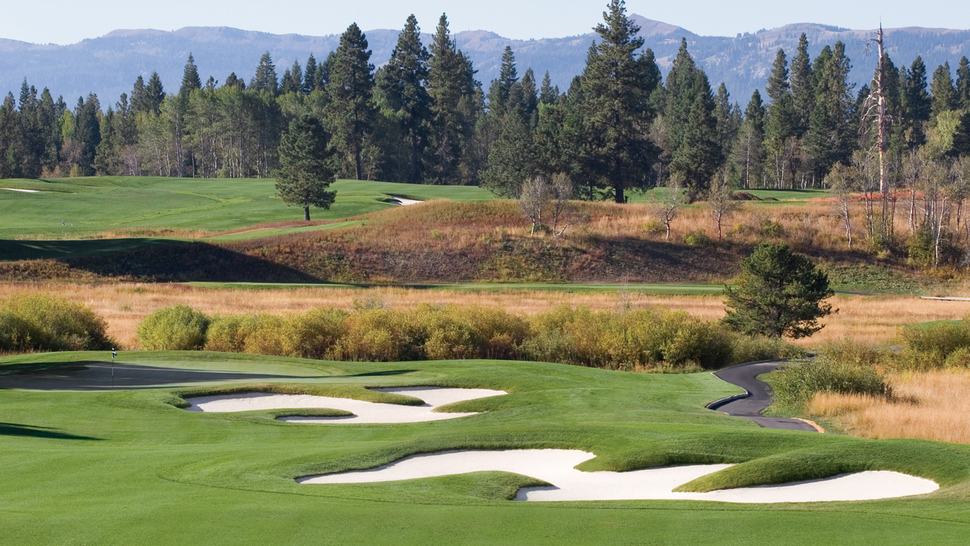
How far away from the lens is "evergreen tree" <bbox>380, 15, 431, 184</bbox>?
129875 mm

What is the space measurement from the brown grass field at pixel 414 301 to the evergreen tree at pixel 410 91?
75.8 metres

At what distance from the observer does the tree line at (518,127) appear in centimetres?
8631

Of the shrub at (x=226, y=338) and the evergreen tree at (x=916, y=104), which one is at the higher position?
the evergreen tree at (x=916, y=104)

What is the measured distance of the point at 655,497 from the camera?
39.5 feet

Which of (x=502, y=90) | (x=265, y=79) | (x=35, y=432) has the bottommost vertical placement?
(x=35, y=432)

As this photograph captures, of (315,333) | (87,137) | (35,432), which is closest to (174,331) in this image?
(315,333)

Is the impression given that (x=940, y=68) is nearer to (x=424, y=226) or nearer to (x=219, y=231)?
(x=424, y=226)

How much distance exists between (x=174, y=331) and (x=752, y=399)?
20916 mm

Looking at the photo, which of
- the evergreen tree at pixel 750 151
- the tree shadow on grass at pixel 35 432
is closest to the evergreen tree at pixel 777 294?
the tree shadow on grass at pixel 35 432

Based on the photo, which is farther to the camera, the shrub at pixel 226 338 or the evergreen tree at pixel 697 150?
the evergreen tree at pixel 697 150

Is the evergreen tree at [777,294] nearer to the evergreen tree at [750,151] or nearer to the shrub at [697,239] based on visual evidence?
the shrub at [697,239]

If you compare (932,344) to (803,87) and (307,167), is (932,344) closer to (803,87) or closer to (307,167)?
(307,167)

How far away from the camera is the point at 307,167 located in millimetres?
81562

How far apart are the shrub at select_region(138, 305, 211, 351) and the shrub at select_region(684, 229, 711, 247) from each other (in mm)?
46255
